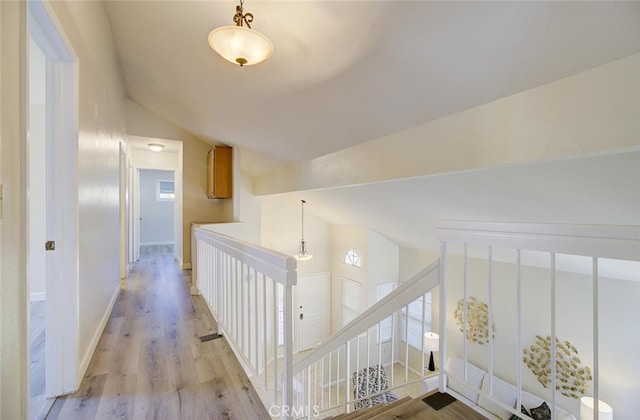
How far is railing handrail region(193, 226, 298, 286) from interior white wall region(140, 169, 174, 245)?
321 inches

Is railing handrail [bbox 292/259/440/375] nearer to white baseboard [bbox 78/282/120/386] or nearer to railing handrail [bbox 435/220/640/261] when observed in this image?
railing handrail [bbox 435/220/640/261]

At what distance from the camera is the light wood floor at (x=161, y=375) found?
5.23 ft

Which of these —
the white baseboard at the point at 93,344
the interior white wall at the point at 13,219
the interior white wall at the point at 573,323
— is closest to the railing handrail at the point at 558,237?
the interior white wall at the point at 13,219

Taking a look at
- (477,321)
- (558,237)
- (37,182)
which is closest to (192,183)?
(37,182)

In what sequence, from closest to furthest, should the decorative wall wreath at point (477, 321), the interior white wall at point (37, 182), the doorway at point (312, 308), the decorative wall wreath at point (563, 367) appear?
the interior white wall at point (37, 182)
the decorative wall wreath at point (563, 367)
the decorative wall wreath at point (477, 321)
the doorway at point (312, 308)

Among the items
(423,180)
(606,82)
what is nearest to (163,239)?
(423,180)

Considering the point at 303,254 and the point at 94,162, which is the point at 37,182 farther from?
the point at 303,254

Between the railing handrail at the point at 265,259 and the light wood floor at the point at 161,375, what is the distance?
79 cm

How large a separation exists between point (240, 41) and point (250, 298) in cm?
156

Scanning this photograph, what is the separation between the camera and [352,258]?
6898mm

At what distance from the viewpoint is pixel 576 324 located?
3.79m

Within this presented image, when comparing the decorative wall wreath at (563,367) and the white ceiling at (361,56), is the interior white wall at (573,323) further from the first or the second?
the white ceiling at (361,56)

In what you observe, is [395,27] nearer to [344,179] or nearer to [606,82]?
[606,82]

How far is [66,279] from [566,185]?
10.6 ft
